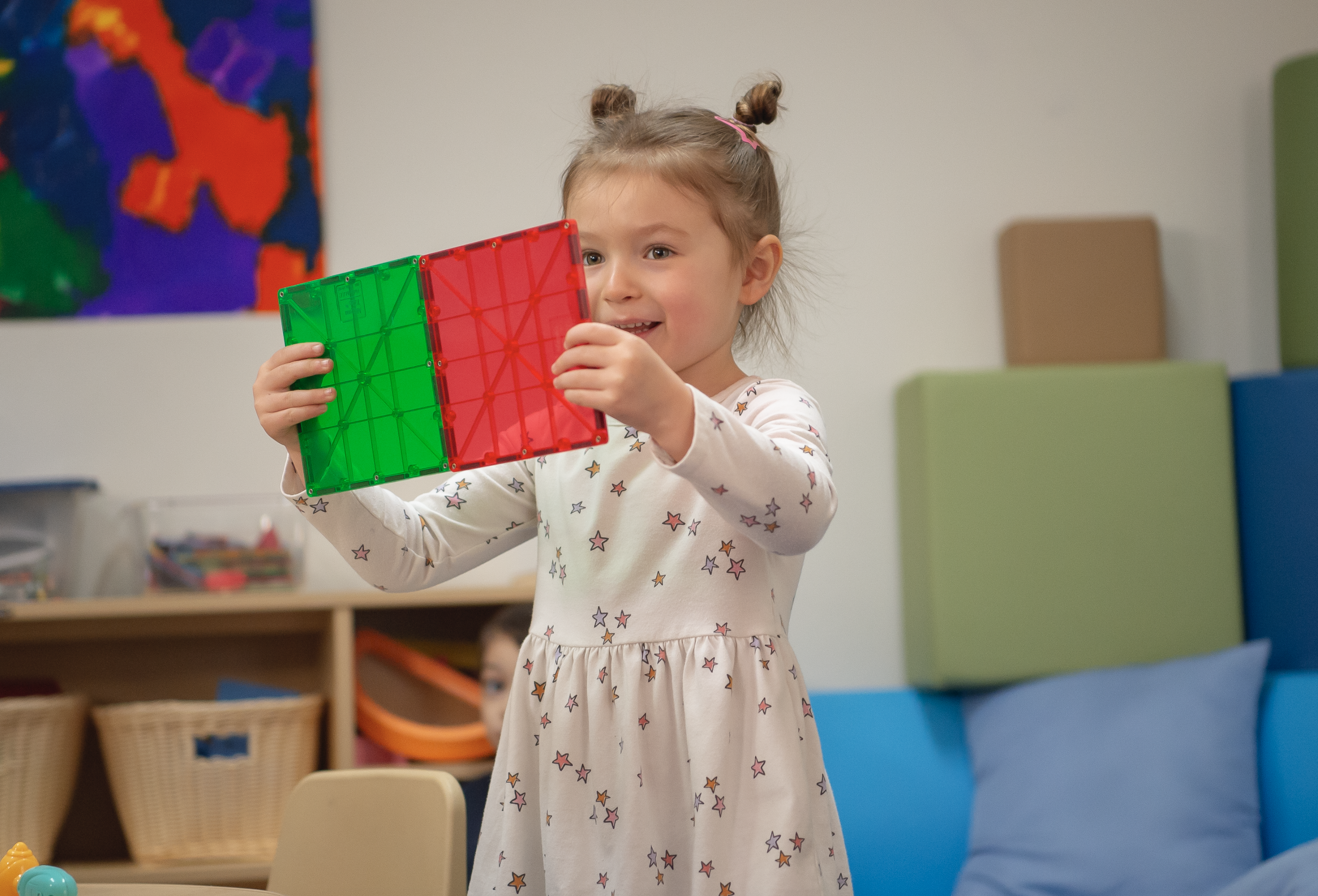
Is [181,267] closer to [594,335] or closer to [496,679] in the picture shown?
[496,679]

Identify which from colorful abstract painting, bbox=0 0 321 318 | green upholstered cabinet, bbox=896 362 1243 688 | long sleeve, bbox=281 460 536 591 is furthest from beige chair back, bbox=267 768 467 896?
colorful abstract painting, bbox=0 0 321 318

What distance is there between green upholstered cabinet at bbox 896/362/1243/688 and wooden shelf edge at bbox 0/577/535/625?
0.69m

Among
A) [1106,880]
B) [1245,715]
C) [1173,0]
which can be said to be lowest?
[1106,880]

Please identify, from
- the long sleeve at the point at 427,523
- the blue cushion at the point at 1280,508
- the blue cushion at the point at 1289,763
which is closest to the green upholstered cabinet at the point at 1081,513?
the blue cushion at the point at 1280,508

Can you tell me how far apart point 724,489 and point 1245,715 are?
125cm

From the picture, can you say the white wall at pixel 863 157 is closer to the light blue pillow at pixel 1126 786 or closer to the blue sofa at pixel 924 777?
the blue sofa at pixel 924 777

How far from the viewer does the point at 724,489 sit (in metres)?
0.70

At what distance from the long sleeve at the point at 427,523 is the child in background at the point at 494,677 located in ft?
2.42

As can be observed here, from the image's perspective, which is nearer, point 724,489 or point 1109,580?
point 724,489

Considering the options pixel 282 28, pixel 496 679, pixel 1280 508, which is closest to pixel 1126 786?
pixel 1280 508

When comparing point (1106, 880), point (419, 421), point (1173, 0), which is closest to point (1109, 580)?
point (1106, 880)

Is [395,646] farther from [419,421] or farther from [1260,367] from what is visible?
[1260,367]

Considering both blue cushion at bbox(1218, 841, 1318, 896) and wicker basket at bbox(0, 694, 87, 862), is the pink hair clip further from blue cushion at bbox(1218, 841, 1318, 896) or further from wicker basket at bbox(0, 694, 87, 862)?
wicker basket at bbox(0, 694, 87, 862)

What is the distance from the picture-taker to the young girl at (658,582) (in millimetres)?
794
